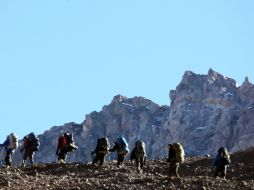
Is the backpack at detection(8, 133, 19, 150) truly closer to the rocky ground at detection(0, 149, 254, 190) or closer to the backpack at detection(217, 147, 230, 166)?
the rocky ground at detection(0, 149, 254, 190)

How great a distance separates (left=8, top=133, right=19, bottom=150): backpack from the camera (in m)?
38.4

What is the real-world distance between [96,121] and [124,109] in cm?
792

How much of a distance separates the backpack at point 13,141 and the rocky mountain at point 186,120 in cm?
12452

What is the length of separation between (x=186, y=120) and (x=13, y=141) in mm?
147931

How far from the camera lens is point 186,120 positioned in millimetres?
185000

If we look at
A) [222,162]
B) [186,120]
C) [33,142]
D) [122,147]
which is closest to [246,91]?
[186,120]

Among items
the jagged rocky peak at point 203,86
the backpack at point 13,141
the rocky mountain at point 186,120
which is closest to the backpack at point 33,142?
the backpack at point 13,141

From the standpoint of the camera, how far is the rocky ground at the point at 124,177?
2620cm

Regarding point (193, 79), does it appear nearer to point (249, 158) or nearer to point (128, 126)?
point (128, 126)

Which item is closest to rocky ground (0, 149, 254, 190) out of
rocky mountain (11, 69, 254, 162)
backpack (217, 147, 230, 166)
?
backpack (217, 147, 230, 166)

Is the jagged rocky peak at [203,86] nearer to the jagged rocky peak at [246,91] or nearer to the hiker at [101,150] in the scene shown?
the jagged rocky peak at [246,91]

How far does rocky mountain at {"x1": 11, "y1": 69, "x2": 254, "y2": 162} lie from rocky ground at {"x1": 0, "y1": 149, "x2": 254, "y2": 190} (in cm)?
12493

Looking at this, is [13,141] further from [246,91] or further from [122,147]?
[246,91]

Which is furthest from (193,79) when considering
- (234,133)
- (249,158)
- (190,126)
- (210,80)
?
(249,158)
